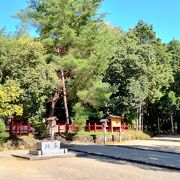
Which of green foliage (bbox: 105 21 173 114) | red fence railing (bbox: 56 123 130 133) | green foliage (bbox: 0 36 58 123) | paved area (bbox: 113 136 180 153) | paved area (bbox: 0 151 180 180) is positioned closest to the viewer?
paved area (bbox: 0 151 180 180)

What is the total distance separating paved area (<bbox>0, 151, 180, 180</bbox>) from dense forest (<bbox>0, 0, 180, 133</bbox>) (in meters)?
4.76

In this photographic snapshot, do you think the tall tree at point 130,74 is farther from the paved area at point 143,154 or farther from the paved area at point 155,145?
the paved area at point 143,154

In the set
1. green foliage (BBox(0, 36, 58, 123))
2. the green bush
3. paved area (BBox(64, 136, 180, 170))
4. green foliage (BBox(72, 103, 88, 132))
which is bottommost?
paved area (BBox(64, 136, 180, 170))

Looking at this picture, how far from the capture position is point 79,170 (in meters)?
12.2

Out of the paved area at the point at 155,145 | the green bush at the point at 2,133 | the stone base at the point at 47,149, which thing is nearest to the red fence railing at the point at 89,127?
the paved area at the point at 155,145

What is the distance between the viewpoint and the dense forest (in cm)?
2070

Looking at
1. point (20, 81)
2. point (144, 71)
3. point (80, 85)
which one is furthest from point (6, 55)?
point (144, 71)

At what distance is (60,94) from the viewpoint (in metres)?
28.3

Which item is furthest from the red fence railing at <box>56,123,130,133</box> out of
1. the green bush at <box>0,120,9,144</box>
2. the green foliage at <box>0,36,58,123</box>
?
the green bush at <box>0,120,9,144</box>

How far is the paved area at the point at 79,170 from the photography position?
10980 millimetres

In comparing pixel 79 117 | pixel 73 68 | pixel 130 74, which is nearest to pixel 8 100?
pixel 79 117

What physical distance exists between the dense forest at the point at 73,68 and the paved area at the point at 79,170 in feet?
15.6

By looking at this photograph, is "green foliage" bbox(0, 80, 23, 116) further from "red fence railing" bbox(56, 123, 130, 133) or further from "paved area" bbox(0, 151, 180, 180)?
"red fence railing" bbox(56, 123, 130, 133)

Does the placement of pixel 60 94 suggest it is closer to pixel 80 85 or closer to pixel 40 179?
pixel 80 85
